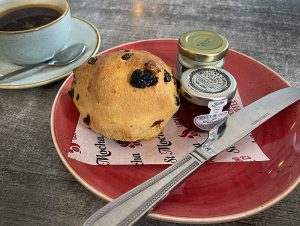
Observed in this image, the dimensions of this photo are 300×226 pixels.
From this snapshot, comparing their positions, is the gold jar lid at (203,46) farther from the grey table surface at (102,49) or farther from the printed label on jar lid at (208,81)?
the grey table surface at (102,49)

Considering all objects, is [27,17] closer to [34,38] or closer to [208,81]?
[34,38]

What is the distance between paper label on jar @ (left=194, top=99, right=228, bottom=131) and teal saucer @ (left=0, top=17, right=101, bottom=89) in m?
0.43

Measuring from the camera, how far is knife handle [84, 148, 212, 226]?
563 mm

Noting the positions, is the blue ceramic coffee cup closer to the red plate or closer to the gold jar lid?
the red plate

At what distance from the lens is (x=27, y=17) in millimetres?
1073

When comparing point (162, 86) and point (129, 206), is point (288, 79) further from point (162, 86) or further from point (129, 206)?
point (129, 206)

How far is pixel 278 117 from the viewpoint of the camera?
2.86 ft

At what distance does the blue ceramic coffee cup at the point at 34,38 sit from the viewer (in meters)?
0.95

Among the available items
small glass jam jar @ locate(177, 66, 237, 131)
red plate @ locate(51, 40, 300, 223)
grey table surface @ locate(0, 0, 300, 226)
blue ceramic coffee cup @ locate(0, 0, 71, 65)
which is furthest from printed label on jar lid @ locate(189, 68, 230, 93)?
blue ceramic coffee cup @ locate(0, 0, 71, 65)

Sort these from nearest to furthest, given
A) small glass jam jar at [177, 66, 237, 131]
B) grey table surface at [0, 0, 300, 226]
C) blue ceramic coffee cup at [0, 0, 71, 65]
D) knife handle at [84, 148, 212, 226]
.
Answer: knife handle at [84, 148, 212, 226] < grey table surface at [0, 0, 300, 226] < small glass jam jar at [177, 66, 237, 131] < blue ceramic coffee cup at [0, 0, 71, 65]

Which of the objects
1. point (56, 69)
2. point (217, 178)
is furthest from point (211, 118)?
point (56, 69)

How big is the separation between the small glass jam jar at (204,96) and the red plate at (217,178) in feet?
0.39

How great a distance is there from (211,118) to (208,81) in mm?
95

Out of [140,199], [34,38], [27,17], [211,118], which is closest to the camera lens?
[140,199]
